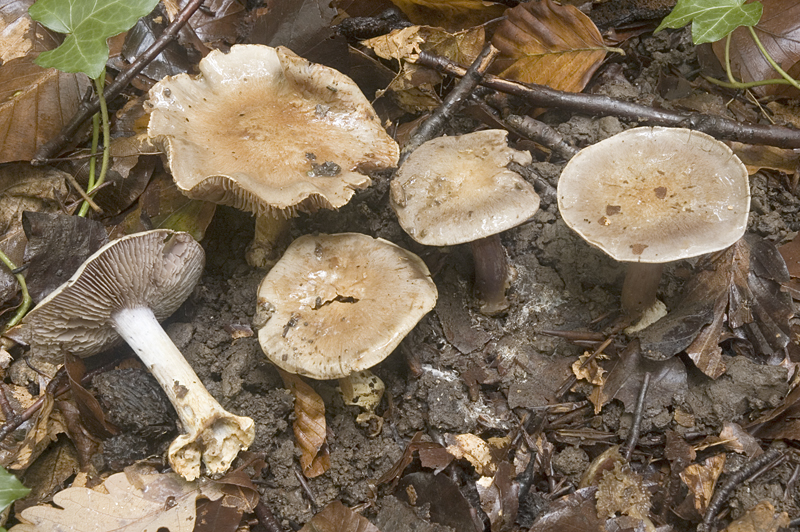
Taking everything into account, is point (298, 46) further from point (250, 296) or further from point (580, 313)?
point (580, 313)

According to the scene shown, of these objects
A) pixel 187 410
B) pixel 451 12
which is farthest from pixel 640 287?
Result: pixel 187 410

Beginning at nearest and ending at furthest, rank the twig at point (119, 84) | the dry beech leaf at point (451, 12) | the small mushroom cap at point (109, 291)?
the small mushroom cap at point (109, 291) → the twig at point (119, 84) → the dry beech leaf at point (451, 12)

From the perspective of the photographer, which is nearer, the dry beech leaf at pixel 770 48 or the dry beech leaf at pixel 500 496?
the dry beech leaf at pixel 500 496

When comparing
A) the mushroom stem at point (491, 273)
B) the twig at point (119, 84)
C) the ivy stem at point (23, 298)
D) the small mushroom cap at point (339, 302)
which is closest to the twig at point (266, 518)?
the small mushroom cap at point (339, 302)

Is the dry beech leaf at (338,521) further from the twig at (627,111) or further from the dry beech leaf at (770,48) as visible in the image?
the dry beech leaf at (770,48)

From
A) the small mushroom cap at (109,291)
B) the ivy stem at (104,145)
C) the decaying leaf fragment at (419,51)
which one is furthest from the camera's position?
the decaying leaf fragment at (419,51)

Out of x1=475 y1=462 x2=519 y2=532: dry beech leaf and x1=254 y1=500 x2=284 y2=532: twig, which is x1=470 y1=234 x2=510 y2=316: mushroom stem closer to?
x1=475 y1=462 x2=519 y2=532: dry beech leaf
